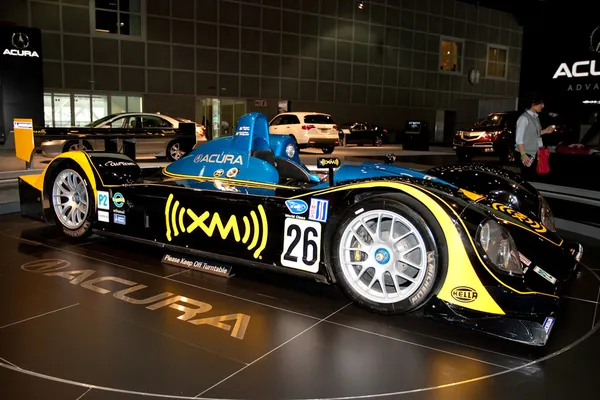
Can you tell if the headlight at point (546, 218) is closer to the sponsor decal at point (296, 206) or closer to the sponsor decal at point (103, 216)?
the sponsor decal at point (296, 206)

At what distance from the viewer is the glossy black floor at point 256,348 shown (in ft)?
8.21

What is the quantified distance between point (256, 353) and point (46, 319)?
1443 millimetres

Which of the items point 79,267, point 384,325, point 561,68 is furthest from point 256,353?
point 561,68

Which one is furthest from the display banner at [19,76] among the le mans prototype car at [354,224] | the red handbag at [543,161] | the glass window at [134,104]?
the red handbag at [543,161]

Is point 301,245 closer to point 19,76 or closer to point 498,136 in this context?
point 498,136

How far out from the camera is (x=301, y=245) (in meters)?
3.64

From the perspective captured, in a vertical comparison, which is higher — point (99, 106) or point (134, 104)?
point (134, 104)

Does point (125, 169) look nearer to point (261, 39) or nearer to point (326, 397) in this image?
point (326, 397)

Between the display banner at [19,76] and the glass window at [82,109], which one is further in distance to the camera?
the glass window at [82,109]

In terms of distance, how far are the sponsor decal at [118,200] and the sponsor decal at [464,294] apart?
3135mm

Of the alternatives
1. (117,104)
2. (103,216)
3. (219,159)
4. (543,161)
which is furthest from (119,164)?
(117,104)

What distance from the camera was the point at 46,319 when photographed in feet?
10.8

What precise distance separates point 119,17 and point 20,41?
573 centimetres

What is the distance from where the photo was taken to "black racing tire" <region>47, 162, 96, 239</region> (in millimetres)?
5070
